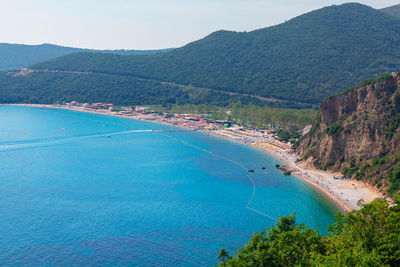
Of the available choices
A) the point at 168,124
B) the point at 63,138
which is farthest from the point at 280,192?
the point at 168,124

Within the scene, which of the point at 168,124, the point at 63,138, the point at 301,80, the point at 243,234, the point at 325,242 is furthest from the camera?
the point at 301,80

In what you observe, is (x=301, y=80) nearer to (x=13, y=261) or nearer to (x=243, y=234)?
(x=243, y=234)

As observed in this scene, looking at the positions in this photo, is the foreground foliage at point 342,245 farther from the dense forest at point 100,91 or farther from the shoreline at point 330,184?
the dense forest at point 100,91

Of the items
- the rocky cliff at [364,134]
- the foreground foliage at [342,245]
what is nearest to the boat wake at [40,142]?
the rocky cliff at [364,134]

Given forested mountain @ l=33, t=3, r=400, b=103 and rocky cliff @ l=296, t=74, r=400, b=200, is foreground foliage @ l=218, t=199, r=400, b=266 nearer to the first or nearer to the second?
rocky cliff @ l=296, t=74, r=400, b=200

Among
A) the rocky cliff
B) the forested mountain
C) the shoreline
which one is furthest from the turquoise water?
the forested mountain

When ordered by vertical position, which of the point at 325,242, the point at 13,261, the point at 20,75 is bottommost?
the point at 13,261

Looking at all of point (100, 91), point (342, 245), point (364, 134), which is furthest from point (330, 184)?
point (100, 91)
